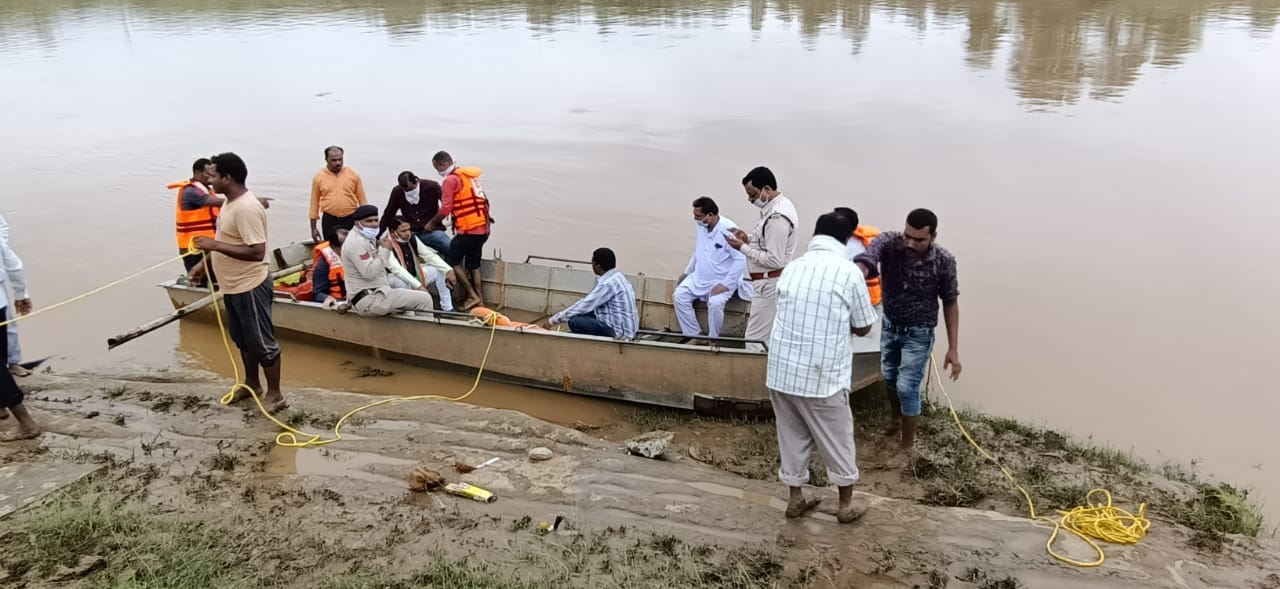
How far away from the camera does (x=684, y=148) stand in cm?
1602

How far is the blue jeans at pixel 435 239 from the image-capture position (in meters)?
8.79

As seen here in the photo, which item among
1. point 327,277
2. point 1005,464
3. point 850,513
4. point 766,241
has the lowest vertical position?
point 1005,464

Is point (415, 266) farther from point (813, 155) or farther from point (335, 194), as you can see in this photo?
point (813, 155)

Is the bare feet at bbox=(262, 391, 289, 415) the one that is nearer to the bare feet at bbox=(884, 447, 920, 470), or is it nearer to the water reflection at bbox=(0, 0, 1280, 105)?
the bare feet at bbox=(884, 447, 920, 470)

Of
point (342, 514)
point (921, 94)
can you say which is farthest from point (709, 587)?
point (921, 94)

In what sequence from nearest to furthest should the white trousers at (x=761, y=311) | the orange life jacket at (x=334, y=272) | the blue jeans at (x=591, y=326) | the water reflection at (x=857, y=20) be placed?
the white trousers at (x=761, y=311) < the blue jeans at (x=591, y=326) < the orange life jacket at (x=334, y=272) < the water reflection at (x=857, y=20)

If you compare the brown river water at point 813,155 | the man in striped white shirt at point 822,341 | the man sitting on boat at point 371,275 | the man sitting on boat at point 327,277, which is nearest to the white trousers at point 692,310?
the brown river water at point 813,155

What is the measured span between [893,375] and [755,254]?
4.54ft

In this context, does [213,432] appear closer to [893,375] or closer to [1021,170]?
[893,375]

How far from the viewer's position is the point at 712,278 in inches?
290

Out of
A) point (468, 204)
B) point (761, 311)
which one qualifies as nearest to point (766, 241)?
point (761, 311)

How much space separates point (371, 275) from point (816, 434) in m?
4.28

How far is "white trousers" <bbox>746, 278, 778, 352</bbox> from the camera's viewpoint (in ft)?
21.8

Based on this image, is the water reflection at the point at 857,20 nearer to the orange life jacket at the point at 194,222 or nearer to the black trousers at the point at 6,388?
the orange life jacket at the point at 194,222
